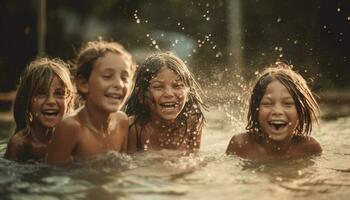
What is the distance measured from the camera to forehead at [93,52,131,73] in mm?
4633

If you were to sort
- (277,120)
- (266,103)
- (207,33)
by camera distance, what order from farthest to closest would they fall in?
1. (207,33)
2. (266,103)
3. (277,120)

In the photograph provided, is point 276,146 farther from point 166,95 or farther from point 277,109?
point 166,95

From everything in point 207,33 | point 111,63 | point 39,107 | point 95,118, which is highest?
point 207,33

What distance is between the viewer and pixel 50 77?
17.3 feet

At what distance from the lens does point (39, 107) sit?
524 cm

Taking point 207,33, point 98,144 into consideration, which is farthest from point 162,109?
point 207,33

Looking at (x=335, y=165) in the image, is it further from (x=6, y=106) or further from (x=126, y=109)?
(x=6, y=106)

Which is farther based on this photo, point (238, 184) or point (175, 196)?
point (238, 184)

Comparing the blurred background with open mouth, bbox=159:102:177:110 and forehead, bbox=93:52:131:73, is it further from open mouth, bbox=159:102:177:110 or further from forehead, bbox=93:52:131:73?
forehead, bbox=93:52:131:73

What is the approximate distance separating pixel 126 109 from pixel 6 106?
27.2ft

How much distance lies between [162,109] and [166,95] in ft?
0.52

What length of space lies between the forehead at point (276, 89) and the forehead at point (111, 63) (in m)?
1.40

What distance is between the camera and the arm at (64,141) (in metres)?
4.37

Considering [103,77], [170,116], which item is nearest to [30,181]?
[103,77]
